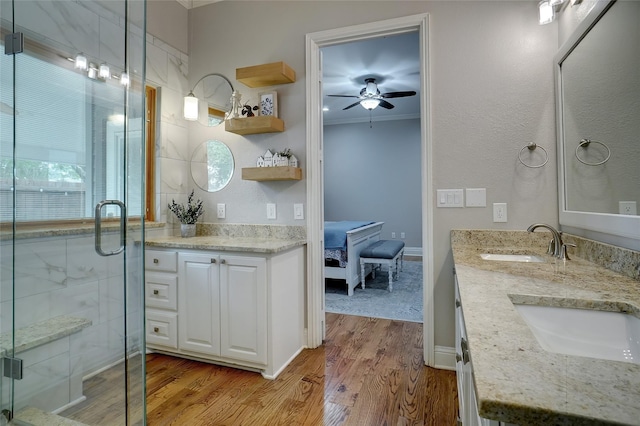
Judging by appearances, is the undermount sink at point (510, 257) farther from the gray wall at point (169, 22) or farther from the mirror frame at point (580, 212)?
the gray wall at point (169, 22)

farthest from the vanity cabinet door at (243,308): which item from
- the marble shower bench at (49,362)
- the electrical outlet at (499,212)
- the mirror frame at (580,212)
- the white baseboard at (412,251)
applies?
the white baseboard at (412,251)

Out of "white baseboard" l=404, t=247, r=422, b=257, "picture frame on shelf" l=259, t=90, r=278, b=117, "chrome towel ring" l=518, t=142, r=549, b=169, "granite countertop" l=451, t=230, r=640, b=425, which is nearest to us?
"granite countertop" l=451, t=230, r=640, b=425

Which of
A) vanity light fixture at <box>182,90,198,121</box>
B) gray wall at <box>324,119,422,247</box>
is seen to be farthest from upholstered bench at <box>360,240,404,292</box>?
gray wall at <box>324,119,422,247</box>

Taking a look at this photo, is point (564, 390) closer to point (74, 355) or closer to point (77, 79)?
point (74, 355)

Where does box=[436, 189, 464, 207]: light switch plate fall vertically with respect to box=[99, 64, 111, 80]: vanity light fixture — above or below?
below

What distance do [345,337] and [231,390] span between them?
3.55 ft

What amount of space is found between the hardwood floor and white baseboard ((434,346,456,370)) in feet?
0.15

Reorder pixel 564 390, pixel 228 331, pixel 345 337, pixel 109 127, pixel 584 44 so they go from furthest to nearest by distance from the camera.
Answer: pixel 345 337 → pixel 228 331 → pixel 109 127 → pixel 584 44 → pixel 564 390

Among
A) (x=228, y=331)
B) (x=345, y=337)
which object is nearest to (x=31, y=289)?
(x=228, y=331)

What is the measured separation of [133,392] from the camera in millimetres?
1714

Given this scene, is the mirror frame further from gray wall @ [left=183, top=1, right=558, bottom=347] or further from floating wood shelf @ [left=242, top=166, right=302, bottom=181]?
floating wood shelf @ [left=242, top=166, right=302, bottom=181]

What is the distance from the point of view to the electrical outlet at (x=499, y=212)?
2.19 metres

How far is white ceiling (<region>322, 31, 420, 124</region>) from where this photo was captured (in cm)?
382

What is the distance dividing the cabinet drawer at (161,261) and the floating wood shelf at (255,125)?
1052 mm
